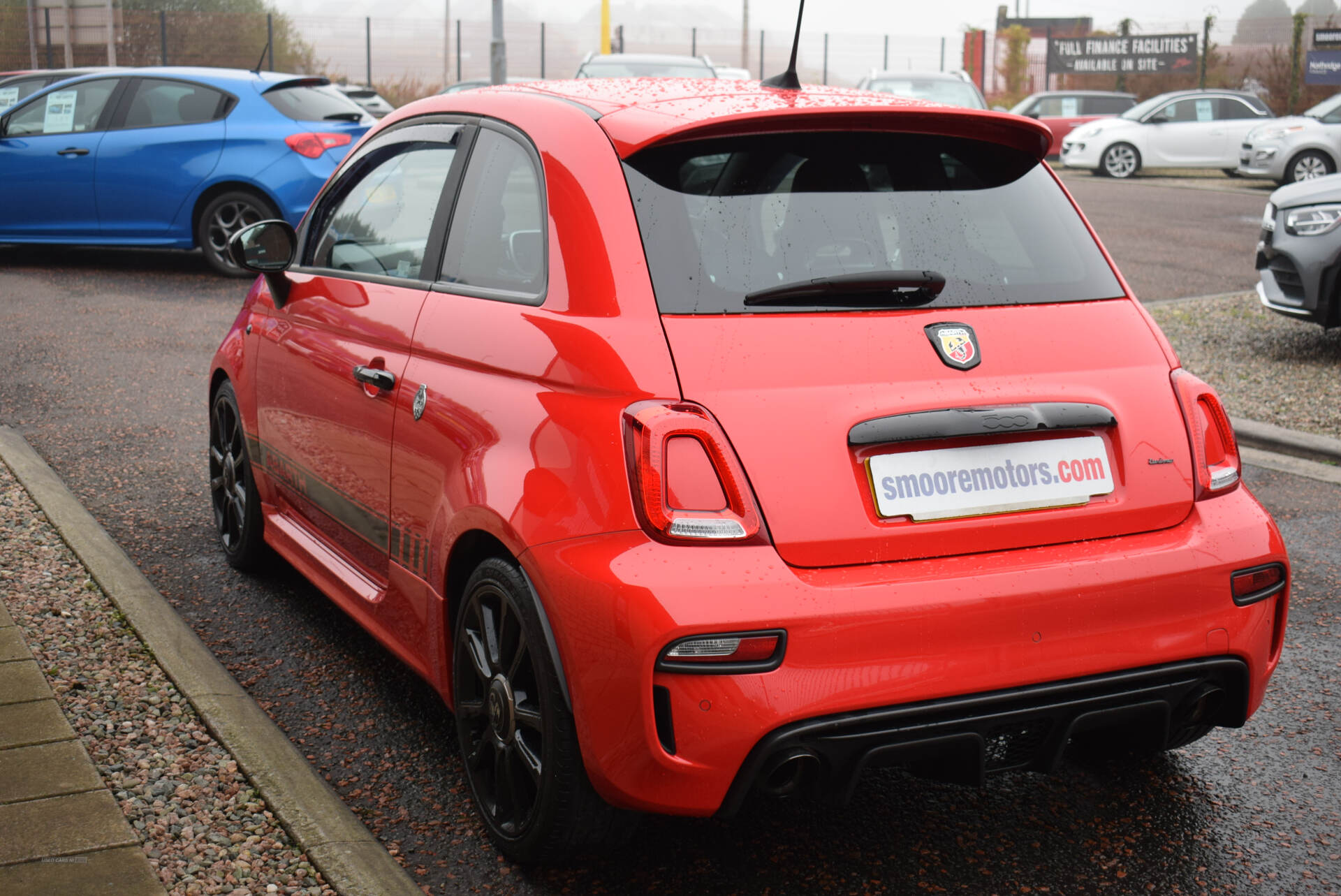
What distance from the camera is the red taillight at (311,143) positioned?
37.4ft

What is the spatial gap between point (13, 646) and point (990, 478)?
2.86m

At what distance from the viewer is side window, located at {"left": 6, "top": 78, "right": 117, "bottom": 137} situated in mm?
11742

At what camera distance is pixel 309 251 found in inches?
171

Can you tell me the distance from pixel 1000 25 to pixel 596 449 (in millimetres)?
59122

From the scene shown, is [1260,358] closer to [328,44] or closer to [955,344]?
[955,344]

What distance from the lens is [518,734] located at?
2.89 meters

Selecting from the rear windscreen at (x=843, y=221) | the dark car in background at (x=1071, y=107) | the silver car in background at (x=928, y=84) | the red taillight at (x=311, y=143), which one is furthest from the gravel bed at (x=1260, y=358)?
the dark car in background at (x=1071, y=107)

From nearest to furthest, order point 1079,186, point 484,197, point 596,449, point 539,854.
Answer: point 596,449, point 539,854, point 484,197, point 1079,186

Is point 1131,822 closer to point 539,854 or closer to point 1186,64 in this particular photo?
point 539,854

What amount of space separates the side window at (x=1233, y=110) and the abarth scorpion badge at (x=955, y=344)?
2565 centimetres

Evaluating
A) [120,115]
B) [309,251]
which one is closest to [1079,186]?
[120,115]

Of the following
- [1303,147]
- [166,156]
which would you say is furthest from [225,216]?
[1303,147]

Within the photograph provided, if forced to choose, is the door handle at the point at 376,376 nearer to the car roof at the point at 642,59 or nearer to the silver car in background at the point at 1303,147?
the car roof at the point at 642,59

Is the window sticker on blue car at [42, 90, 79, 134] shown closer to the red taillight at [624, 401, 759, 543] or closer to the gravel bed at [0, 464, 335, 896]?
the gravel bed at [0, 464, 335, 896]
